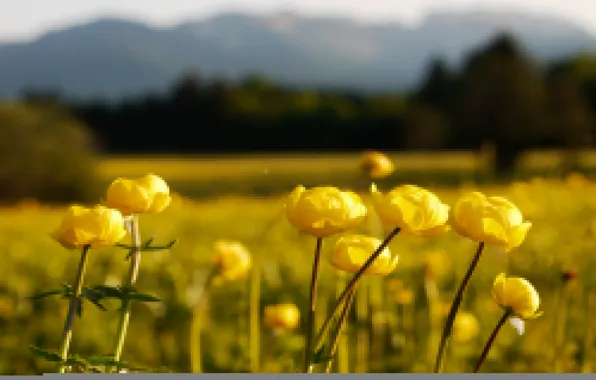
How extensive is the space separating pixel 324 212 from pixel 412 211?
5cm

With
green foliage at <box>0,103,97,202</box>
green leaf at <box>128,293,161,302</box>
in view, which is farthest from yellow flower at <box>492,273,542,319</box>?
green foliage at <box>0,103,97,202</box>

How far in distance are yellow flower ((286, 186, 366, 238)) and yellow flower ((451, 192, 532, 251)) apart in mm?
61

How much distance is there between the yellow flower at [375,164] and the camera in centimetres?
77

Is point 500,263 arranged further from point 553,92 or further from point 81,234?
point 553,92

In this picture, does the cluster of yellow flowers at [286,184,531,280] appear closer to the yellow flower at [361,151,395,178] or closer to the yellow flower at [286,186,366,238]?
the yellow flower at [286,186,366,238]

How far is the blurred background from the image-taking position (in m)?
1.39

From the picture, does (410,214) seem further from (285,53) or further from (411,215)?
(285,53)

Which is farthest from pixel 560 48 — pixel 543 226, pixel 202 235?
pixel 202 235

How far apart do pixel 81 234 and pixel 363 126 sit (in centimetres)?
443

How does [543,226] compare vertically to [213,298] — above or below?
above

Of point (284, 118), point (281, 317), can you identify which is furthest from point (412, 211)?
point (284, 118)

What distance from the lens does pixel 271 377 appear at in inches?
24.0

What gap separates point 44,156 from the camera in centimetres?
661

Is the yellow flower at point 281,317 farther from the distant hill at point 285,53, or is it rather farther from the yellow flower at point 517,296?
the distant hill at point 285,53
